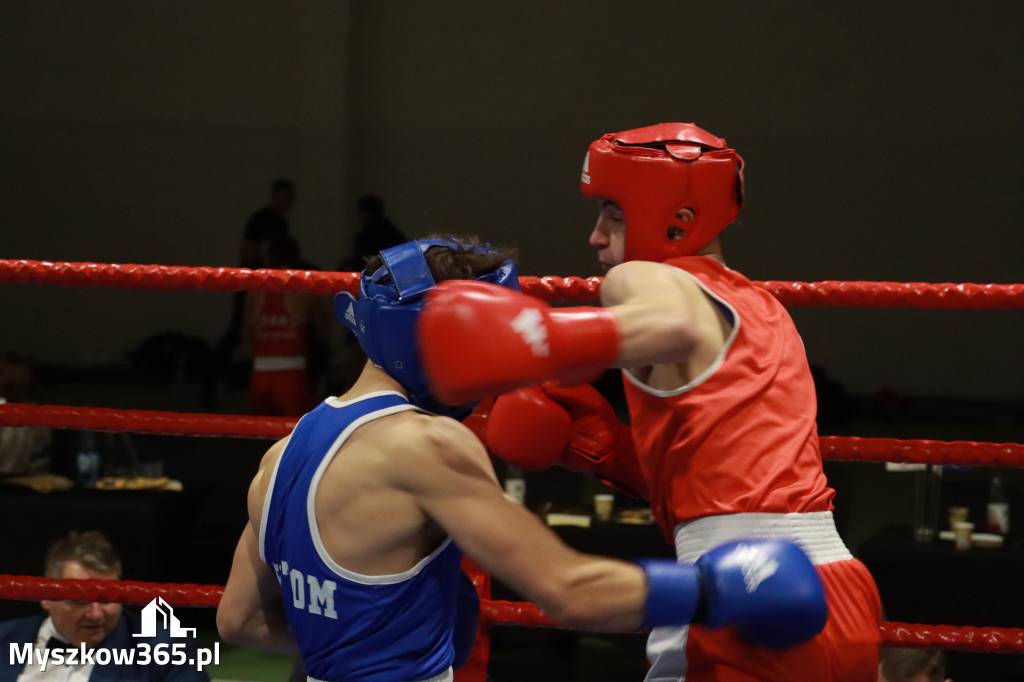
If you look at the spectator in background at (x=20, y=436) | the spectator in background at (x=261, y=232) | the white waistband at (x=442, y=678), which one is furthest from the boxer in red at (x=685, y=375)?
the spectator in background at (x=261, y=232)

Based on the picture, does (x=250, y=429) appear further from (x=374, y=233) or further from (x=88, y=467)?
(x=374, y=233)

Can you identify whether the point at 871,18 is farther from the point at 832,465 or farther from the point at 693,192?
the point at 693,192

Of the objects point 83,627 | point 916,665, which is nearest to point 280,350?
point 83,627

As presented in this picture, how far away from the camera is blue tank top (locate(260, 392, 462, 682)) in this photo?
4.31ft

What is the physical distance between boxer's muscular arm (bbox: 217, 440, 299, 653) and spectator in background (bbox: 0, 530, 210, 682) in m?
1.06

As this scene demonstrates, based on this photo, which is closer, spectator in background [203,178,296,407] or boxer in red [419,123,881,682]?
boxer in red [419,123,881,682]

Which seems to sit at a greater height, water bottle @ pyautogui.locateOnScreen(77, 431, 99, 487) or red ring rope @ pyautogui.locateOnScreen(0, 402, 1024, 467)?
red ring rope @ pyautogui.locateOnScreen(0, 402, 1024, 467)

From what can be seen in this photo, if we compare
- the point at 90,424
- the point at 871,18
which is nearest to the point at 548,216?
the point at 871,18

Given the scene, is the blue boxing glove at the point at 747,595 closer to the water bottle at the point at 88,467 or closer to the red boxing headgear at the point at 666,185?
the red boxing headgear at the point at 666,185

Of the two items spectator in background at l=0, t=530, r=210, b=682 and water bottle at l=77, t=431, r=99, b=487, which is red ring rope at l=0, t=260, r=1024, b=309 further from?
water bottle at l=77, t=431, r=99, b=487

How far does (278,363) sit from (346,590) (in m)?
4.32

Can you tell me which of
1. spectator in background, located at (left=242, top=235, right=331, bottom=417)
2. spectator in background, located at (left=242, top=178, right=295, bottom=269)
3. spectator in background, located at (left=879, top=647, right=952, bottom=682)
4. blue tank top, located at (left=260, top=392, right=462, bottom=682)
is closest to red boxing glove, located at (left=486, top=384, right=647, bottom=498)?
blue tank top, located at (left=260, top=392, right=462, bottom=682)

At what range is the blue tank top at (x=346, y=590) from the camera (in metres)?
1.31

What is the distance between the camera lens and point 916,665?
2.61m
